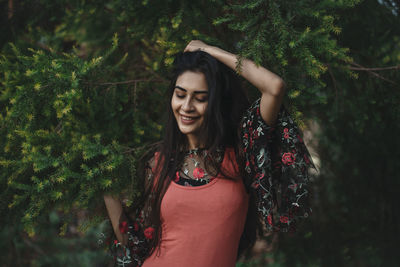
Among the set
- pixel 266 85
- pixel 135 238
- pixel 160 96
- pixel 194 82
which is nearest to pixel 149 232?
pixel 135 238

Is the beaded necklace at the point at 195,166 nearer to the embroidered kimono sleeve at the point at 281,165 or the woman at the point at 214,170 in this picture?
the woman at the point at 214,170

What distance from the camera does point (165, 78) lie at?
3.07 m

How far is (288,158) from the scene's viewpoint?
6.01ft

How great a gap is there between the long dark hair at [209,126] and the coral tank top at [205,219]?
0.07 meters

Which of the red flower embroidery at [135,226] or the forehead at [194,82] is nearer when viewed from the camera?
the forehead at [194,82]

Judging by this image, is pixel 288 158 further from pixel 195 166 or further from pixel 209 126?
pixel 195 166

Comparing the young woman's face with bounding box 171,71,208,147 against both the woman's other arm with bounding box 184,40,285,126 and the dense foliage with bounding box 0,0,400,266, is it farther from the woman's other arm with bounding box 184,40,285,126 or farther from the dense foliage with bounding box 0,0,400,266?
the dense foliage with bounding box 0,0,400,266

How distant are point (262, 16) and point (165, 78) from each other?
51.8 inches

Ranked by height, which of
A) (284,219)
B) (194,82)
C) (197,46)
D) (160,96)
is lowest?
(284,219)

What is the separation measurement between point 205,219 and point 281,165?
571mm

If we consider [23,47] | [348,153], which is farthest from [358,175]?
[23,47]

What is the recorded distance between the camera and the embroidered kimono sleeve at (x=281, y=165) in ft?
6.04

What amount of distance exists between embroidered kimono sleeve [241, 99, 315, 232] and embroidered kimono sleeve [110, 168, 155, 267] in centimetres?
80

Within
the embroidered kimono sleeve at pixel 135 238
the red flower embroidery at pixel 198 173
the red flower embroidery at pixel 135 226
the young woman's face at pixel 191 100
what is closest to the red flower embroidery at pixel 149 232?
the embroidered kimono sleeve at pixel 135 238
